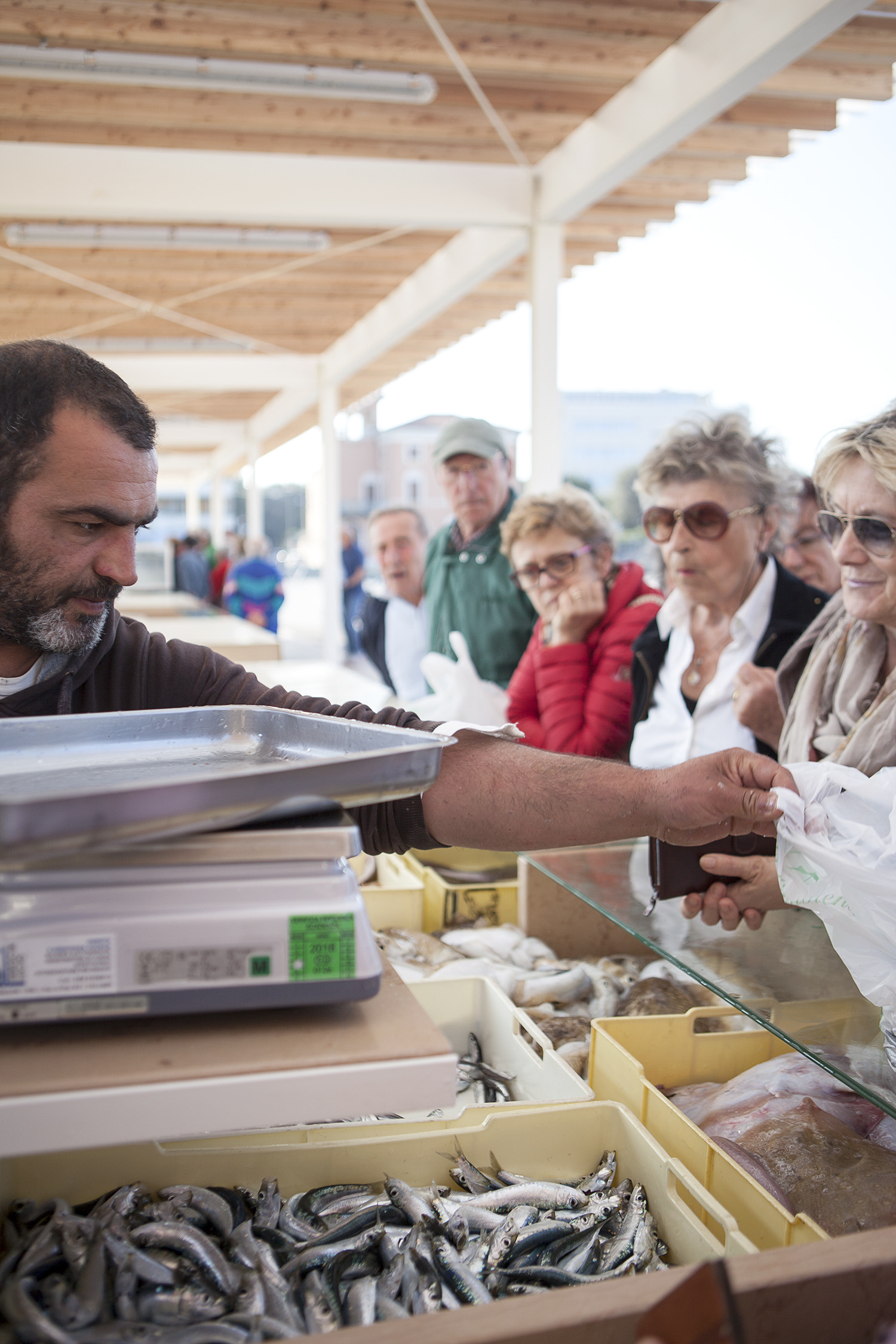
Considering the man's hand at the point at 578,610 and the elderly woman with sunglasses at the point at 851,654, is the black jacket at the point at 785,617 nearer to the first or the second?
the elderly woman with sunglasses at the point at 851,654

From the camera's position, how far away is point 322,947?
87 cm

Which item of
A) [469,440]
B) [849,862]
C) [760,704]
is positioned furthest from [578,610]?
[849,862]

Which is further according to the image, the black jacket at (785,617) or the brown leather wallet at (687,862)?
the black jacket at (785,617)

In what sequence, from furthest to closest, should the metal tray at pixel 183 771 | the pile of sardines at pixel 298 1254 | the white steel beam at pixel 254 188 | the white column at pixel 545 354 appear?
1. the white column at pixel 545 354
2. the white steel beam at pixel 254 188
3. the pile of sardines at pixel 298 1254
4. the metal tray at pixel 183 771

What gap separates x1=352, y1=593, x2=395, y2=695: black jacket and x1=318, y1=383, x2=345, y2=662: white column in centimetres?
546

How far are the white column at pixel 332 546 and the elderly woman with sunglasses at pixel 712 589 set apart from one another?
25.6 feet

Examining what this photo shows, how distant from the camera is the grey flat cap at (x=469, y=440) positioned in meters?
3.94

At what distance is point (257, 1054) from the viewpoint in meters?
0.85

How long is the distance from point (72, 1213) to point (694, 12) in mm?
3900

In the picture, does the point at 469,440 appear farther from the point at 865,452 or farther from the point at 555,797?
the point at 555,797

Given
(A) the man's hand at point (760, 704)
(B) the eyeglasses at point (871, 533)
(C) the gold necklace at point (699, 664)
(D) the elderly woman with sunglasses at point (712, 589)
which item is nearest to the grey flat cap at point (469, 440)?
(D) the elderly woman with sunglasses at point (712, 589)


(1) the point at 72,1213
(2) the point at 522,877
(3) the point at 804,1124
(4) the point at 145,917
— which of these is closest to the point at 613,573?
(2) the point at 522,877

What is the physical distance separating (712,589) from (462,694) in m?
1.15

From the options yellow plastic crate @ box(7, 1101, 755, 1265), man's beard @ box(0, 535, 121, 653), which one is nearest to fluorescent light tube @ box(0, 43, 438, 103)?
man's beard @ box(0, 535, 121, 653)
